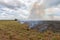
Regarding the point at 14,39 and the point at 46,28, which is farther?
the point at 46,28

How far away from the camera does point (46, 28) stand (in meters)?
6.21

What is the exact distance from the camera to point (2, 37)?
15.7 ft

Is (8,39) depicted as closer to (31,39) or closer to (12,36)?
(12,36)

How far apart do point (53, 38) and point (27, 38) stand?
0.79 meters

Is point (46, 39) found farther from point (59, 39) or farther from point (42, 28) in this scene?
point (42, 28)

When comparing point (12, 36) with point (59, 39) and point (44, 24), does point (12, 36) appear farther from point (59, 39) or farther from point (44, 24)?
point (44, 24)

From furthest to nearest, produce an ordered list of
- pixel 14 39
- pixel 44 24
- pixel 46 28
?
1. pixel 44 24
2. pixel 46 28
3. pixel 14 39

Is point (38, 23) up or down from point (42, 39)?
up

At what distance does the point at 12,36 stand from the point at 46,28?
1.86m

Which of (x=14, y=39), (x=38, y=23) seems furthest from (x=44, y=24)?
(x=14, y=39)

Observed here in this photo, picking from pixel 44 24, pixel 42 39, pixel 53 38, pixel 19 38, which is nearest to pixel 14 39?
pixel 19 38

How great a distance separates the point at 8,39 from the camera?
459 cm

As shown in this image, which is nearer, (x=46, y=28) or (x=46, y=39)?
(x=46, y=39)

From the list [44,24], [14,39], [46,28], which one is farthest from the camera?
[44,24]
